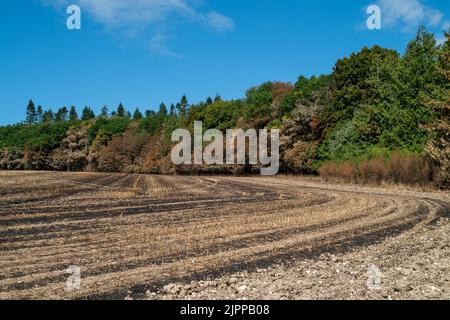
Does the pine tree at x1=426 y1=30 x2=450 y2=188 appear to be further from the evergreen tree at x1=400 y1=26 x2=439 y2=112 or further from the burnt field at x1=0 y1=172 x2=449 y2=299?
the burnt field at x1=0 y1=172 x2=449 y2=299

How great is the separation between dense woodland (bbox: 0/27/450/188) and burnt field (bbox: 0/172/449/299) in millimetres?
13135

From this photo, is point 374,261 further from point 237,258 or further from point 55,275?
point 55,275

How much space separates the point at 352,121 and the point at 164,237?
118ft

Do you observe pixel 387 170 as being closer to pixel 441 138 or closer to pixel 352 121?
pixel 441 138

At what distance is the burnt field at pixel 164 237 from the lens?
7887 millimetres

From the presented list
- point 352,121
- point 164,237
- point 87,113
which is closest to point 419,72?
point 352,121

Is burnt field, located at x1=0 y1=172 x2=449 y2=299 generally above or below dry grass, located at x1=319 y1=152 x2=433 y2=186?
below

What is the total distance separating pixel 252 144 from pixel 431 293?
58.3 meters

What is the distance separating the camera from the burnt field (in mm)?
7887

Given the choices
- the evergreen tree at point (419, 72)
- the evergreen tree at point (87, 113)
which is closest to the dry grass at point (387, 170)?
the evergreen tree at point (419, 72)

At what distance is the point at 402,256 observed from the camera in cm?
983

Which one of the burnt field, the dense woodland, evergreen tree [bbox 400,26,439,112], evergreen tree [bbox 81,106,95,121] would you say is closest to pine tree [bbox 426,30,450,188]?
the dense woodland

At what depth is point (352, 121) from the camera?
43406mm
